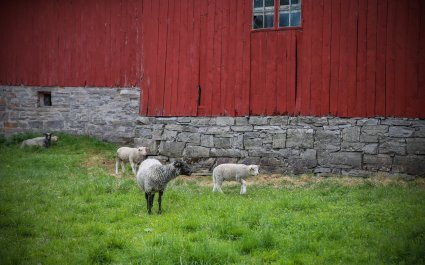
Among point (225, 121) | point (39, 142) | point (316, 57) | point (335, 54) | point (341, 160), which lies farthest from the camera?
point (39, 142)

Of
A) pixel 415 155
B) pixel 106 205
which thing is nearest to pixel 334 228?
pixel 106 205

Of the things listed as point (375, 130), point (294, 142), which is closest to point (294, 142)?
point (294, 142)

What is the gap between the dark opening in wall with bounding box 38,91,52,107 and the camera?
1864cm

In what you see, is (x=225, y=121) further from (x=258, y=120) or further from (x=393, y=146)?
(x=393, y=146)

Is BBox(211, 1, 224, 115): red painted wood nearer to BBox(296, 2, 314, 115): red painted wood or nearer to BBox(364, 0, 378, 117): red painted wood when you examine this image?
BBox(296, 2, 314, 115): red painted wood

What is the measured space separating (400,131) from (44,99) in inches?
562

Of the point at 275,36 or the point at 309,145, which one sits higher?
the point at 275,36

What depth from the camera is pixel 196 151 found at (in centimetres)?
1302

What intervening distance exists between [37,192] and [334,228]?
20.3 ft

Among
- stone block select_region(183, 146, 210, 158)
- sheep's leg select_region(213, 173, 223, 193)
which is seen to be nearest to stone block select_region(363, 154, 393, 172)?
sheep's leg select_region(213, 173, 223, 193)

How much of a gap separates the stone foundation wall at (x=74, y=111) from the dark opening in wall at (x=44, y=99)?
150 millimetres

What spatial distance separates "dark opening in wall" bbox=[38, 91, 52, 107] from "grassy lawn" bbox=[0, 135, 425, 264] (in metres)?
8.19

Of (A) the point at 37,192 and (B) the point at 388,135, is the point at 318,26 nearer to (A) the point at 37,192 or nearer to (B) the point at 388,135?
(B) the point at 388,135

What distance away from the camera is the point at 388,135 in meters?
11.0
